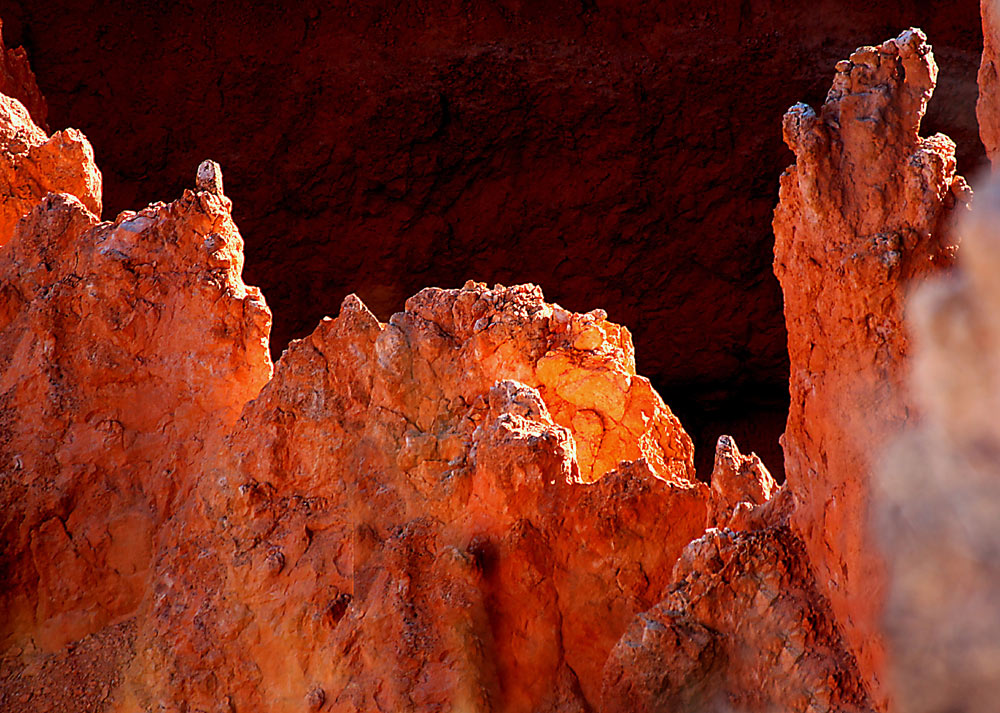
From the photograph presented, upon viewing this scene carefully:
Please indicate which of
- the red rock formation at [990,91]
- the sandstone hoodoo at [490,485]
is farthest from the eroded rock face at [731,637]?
the red rock formation at [990,91]

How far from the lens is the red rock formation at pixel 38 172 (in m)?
7.25

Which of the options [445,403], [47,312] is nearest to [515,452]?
[445,403]

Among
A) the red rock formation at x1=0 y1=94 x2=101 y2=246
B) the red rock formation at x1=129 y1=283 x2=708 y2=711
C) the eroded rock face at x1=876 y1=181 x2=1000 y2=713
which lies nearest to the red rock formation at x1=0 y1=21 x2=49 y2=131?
the red rock formation at x1=0 y1=94 x2=101 y2=246

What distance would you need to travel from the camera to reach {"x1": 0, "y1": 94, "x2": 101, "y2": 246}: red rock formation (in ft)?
23.8

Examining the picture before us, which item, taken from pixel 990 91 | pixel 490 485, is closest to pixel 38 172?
pixel 490 485

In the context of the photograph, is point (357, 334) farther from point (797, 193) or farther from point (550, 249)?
point (550, 249)

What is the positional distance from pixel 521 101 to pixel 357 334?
723 centimetres

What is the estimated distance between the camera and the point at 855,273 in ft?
10.4

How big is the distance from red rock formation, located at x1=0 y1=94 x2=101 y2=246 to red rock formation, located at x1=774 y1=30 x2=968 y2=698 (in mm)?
4853

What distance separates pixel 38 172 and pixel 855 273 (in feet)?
17.9

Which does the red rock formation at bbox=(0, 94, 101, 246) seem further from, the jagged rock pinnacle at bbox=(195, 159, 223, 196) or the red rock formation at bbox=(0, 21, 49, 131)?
the red rock formation at bbox=(0, 21, 49, 131)

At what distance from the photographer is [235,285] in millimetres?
5730

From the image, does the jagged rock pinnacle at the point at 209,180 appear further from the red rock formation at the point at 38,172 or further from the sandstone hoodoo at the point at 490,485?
the red rock formation at the point at 38,172

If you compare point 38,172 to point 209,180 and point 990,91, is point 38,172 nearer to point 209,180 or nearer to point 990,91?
point 209,180
